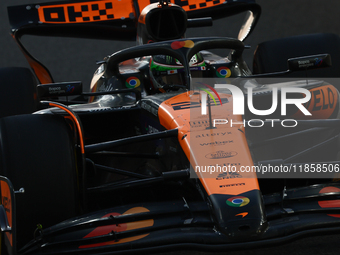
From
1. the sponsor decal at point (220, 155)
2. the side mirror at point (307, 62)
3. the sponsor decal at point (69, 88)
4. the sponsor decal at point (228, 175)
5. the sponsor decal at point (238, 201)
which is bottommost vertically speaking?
the sponsor decal at point (238, 201)

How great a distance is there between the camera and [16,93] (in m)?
2.80

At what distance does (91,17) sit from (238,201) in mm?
2670

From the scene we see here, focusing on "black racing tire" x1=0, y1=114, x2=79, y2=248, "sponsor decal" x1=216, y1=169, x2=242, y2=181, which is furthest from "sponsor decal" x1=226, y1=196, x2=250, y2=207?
"black racing tire" x1=0, y1=114, x2=79, y2=248

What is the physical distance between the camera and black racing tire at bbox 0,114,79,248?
1.51 m

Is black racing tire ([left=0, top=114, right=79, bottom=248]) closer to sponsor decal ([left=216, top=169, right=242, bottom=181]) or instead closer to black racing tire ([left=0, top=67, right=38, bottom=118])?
sponsor decal ([left=216, top=169, right=242, bottom=181])

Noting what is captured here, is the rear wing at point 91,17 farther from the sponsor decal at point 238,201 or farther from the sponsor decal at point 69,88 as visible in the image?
the sponsor decal at point 238,201

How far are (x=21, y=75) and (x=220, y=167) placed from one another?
188 cm

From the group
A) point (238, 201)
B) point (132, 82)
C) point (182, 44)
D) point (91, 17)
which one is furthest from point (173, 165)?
point (91, 17)

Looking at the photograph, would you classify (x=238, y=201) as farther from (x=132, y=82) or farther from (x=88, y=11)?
(x=88, y=11)

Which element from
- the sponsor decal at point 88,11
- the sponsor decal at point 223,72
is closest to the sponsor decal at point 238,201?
the sponsor decal at point 223,72

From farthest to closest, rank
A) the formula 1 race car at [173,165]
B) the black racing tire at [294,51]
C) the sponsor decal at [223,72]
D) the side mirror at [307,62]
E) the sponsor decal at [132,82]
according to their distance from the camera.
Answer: the black racing tire at [294,51]
the sponsor decal at [223,72]
the sponsor decal at [132,82]
the side mirror at [307,62]
the formula 1 race car at [173,165]

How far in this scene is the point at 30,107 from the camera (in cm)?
283

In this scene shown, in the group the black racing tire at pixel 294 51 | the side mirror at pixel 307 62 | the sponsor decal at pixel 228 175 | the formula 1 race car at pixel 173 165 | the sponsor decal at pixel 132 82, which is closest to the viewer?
the formula 1 race car at pixel 173 165

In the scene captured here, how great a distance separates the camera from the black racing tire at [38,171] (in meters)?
1.51
